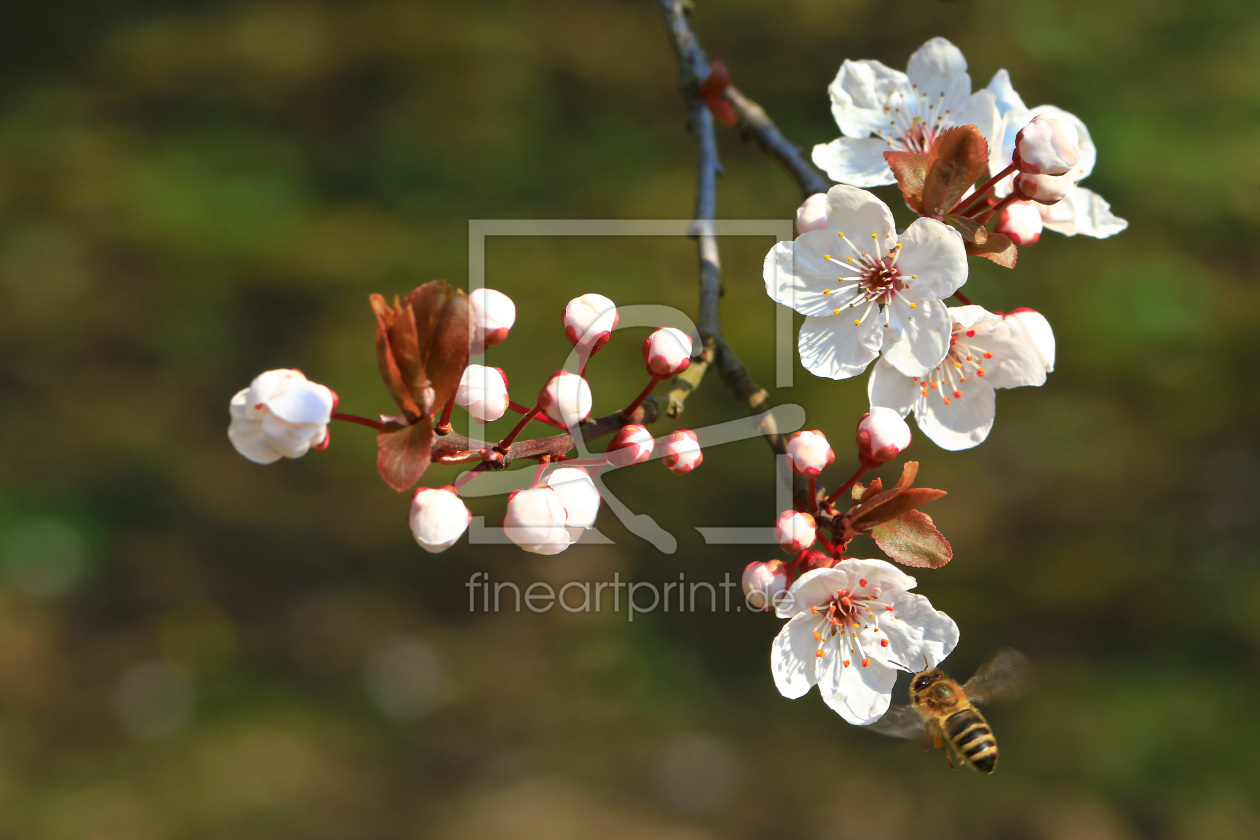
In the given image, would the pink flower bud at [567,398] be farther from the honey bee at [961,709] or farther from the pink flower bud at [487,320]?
the honey bee at [961,709]

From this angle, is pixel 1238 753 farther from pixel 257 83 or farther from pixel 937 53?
pixel 257 83

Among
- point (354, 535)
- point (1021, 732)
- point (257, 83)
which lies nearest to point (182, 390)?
point (354, 535)

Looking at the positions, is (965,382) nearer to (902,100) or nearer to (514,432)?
(902,100)

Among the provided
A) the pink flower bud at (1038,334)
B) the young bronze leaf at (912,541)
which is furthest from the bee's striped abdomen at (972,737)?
the pink flower bud at (1038,334)

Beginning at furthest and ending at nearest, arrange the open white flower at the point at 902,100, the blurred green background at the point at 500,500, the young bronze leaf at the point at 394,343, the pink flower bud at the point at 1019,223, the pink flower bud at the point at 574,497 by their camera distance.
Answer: the blurred green background at the point at 500,500 < the open white flower at the point at 902,100 < the pink flower bud at the point at 1019,223 < the pink flower bud at the point at 574,497 < the young bronze leaf at the point at 394,343

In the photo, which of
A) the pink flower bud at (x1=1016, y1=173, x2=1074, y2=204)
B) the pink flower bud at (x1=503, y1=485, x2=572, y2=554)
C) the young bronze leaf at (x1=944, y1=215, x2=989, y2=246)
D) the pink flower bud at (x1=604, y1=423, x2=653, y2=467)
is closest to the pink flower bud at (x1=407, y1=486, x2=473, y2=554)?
the pink flower bud at (x1=503, y1=485, x2=572, y2=554)

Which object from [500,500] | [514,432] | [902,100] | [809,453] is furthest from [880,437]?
[500,500]
